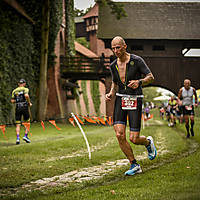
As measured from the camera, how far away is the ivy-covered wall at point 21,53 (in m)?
17.4

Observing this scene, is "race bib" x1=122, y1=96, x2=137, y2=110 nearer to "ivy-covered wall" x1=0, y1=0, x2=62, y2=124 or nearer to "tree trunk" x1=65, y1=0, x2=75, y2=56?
"ivy-covered wall" x1=0, y1=0, x2=62, y2=124

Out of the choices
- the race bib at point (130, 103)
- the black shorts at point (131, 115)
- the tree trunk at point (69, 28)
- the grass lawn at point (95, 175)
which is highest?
the tree trunk at point (69, 28)

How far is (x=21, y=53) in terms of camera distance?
790 inches

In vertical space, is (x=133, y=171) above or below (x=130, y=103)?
below

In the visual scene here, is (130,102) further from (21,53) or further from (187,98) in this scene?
(21,53)

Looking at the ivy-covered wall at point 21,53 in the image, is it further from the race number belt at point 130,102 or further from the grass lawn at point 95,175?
the race number belt at point 130,102

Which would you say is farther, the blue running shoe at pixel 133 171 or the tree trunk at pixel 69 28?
the tree trunk at pixel 69 28

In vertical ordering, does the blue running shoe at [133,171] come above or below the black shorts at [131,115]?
below

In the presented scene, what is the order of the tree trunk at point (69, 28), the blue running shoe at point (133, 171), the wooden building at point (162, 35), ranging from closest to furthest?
1. the blue running shoe at point (133, 171)
2. the wooden building at point (162, 35)
3. the tree trunk at point (69, 28)

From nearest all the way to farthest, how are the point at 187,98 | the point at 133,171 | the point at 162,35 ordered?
the point at 133,171
the point at 187,98
the point at 162,35

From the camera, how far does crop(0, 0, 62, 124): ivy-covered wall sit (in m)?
17.4

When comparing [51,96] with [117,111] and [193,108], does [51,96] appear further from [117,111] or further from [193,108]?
[117,111]

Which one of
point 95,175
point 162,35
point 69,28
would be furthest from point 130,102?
point 69,28

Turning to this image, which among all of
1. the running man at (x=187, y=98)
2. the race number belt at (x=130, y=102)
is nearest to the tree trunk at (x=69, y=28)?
the running man at (x=187, y=98)
